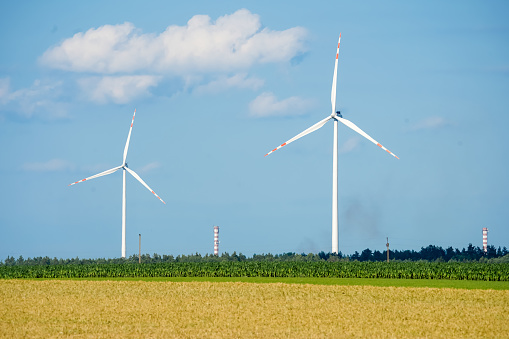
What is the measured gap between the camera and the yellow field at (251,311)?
108 ft

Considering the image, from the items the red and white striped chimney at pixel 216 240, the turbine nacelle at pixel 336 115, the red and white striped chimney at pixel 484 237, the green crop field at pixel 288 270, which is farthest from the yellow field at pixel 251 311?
the red and white striped chimney at pixel 484 237

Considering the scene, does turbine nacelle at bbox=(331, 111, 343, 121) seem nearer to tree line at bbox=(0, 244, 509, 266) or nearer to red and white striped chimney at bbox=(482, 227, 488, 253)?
tree line at bbox=(0, 244, 509, 266)

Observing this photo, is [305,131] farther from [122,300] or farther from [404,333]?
[404,333]

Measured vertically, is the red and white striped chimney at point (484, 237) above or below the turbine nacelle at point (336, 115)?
below

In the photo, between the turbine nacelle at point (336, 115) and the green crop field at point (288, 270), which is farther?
the turbine nacelle at point (336, 115)

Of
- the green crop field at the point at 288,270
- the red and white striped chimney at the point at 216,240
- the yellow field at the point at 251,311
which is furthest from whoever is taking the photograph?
the red and white striped chimney at the point at 216,240

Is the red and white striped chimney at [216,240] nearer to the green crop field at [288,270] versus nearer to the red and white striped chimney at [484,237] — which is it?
the red and white striped chimney at [484,237]

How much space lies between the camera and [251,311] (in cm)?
3956

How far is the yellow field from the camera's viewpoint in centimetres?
3281

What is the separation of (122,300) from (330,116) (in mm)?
34985

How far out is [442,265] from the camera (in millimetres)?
68000

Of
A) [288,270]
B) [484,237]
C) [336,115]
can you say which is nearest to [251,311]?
[288,270]

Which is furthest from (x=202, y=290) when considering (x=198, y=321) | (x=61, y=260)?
(x=61, y=260)

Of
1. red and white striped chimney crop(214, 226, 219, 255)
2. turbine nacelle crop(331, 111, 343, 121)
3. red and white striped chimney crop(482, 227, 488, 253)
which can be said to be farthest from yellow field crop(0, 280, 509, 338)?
red and white striped chimney crop(482, 227, 488, 253)
